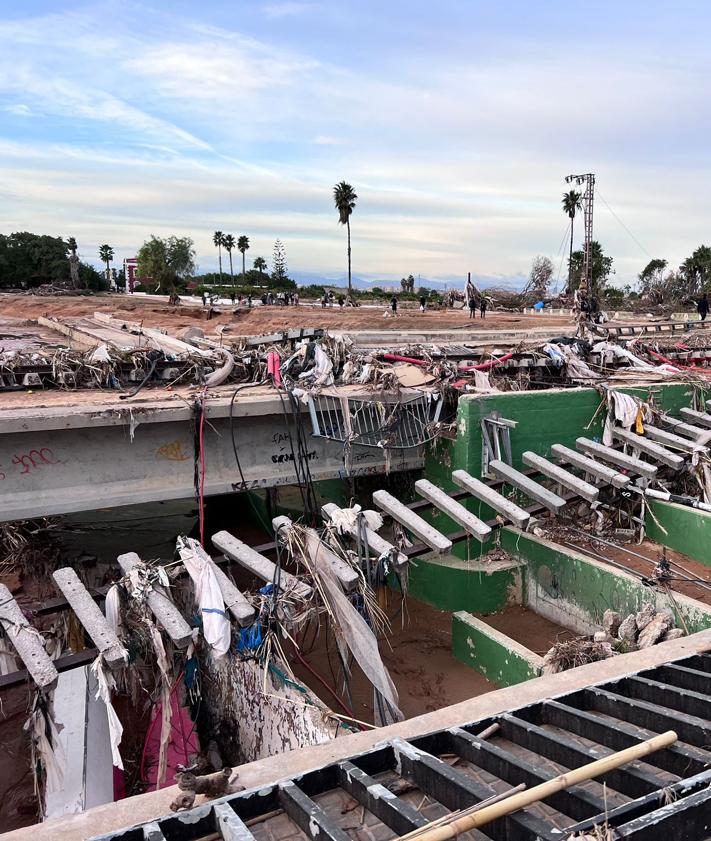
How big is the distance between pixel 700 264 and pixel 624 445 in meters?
47.5

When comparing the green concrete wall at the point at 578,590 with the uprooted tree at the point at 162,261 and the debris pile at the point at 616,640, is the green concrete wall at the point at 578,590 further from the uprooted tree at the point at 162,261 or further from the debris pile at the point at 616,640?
the uprooted tree at the point at 162,261

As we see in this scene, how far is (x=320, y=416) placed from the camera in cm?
984

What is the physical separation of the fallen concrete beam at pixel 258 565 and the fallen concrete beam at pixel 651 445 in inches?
250

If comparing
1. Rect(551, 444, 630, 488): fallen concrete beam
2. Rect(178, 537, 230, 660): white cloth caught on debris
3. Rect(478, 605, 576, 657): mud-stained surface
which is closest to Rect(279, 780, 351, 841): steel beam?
Rect(178, 537, 230, 660): white cloth caught on debris

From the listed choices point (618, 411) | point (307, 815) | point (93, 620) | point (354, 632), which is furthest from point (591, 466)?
point (307, 815)

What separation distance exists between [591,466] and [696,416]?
3254 millimetres

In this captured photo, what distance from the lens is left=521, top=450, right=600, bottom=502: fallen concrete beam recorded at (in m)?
9.01

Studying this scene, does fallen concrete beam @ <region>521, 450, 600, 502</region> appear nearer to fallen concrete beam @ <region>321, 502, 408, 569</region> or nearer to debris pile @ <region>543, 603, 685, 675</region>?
debris pile @ <region>543, 603, 685, 675</region>

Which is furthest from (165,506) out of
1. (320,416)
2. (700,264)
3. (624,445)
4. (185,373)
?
(700,264)

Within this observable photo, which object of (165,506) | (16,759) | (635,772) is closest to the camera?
(635,772)

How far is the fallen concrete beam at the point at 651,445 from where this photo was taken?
10.1m

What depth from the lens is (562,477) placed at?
9.32 metres

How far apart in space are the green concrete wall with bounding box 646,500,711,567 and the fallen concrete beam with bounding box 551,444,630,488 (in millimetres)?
691

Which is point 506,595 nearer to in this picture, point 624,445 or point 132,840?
point 624,445
